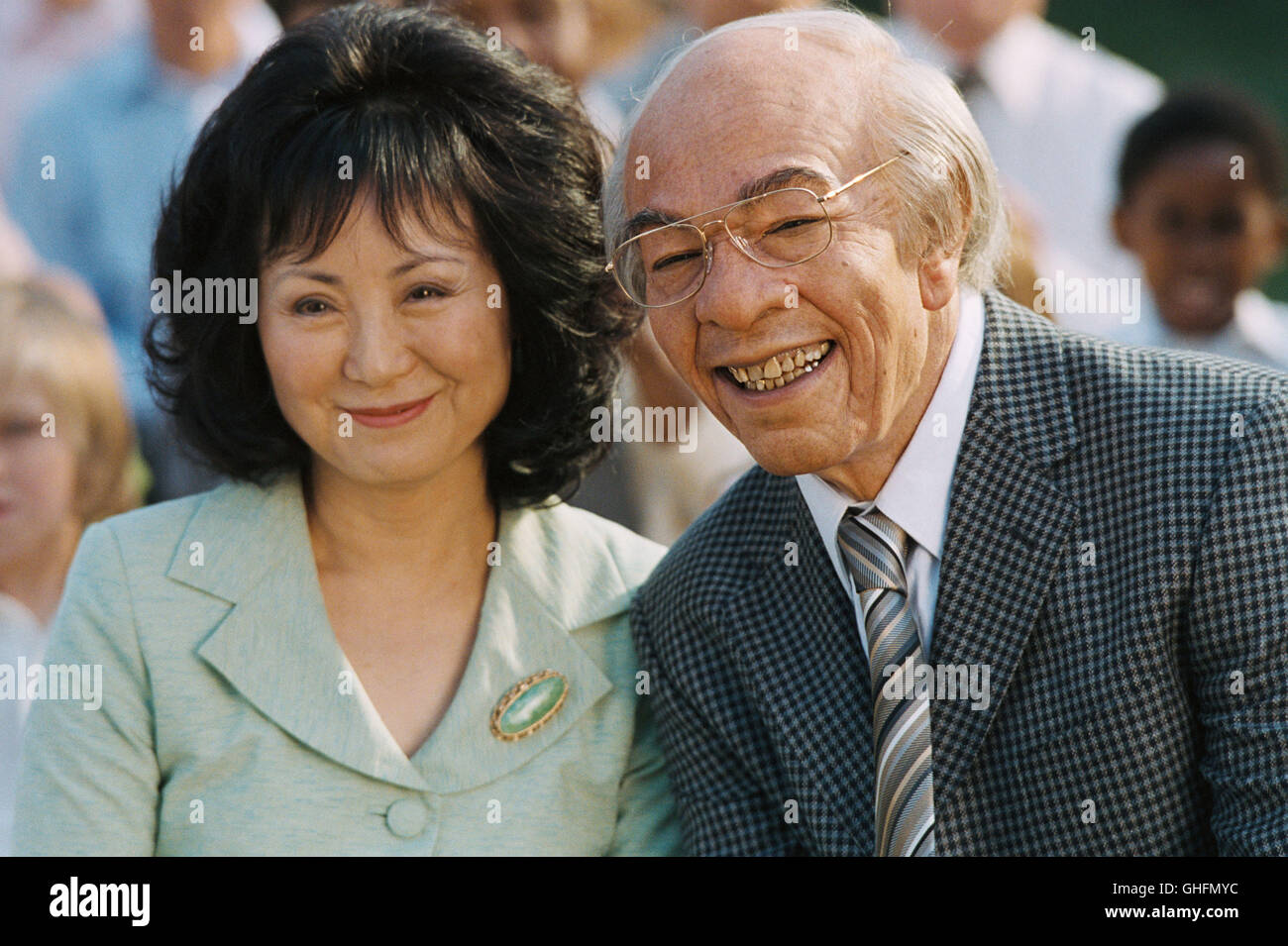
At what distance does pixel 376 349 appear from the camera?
233 centimetres

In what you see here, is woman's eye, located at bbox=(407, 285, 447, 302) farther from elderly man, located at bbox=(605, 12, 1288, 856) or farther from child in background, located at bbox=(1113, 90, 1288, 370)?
child in background, located at bbox=(1113, 90, 1288, 370)

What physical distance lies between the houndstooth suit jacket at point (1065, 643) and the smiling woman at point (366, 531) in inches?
10.3

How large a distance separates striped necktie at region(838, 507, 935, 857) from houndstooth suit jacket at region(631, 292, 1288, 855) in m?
0.03

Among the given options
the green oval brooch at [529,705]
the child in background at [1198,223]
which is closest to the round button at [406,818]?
the green oval brooch at [529,705]

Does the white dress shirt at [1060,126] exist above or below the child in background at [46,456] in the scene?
above

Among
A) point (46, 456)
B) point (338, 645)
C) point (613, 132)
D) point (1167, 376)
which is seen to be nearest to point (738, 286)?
point (1167, 376)

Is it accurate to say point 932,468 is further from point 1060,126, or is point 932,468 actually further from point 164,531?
point 1060,126

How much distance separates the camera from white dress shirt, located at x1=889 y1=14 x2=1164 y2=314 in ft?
13.6

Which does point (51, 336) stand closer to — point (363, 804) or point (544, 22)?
point (544, 22)

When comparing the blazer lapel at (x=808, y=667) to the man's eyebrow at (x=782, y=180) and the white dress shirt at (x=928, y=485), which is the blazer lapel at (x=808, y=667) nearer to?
the white dress shirt at (x=928, y=485)

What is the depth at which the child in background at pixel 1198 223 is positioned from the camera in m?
4.18

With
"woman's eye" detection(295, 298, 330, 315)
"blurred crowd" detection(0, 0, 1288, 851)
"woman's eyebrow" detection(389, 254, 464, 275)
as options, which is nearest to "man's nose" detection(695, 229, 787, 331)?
"woman's eyebrow" detection(389, 254, 464, 275)

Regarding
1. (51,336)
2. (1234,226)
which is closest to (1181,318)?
(1234,226)
